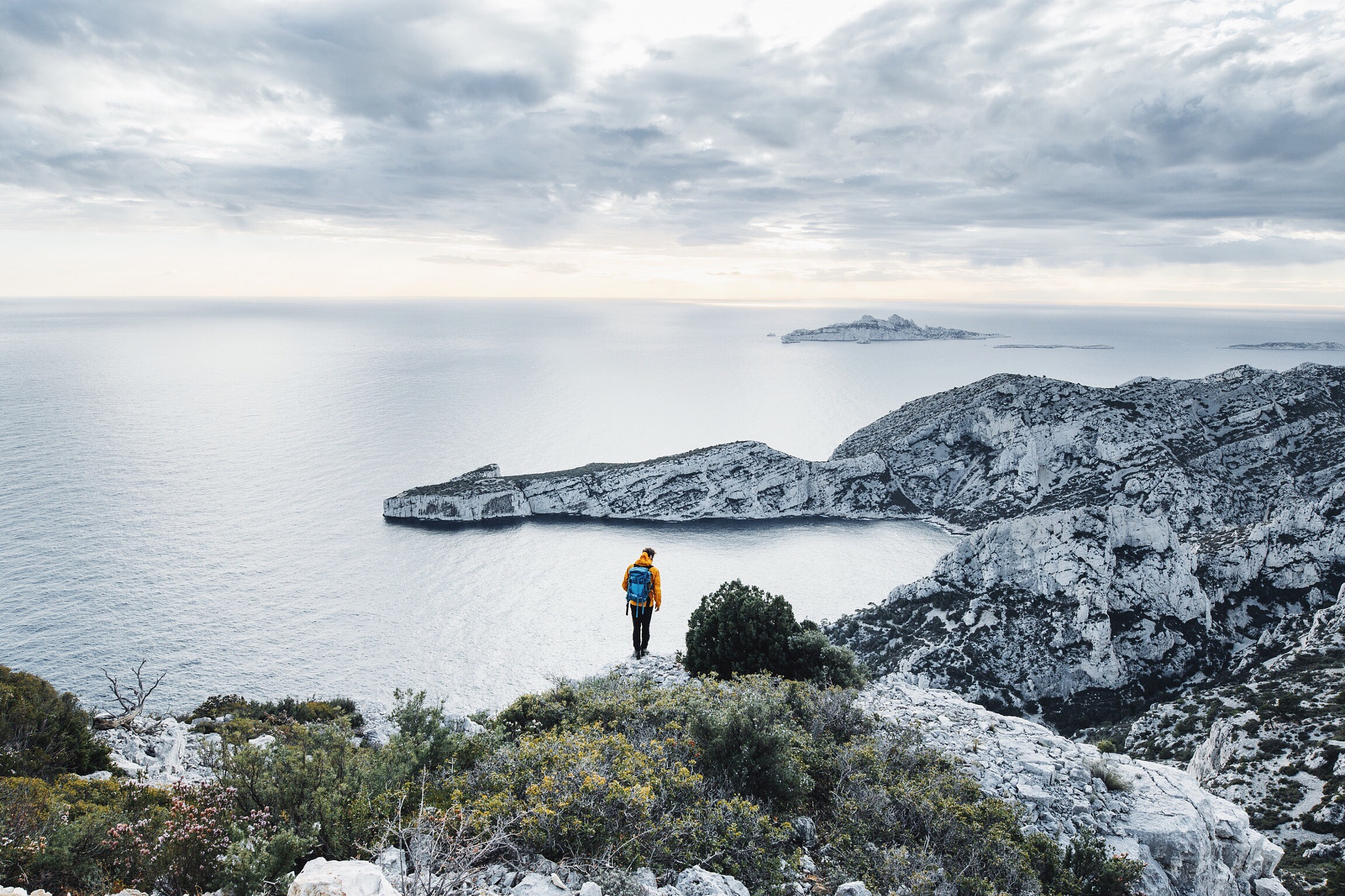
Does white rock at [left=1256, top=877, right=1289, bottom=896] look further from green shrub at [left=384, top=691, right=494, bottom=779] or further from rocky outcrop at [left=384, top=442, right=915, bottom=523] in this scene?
rocky outcrop at [left=384, top=442, right=915, bottom=523]

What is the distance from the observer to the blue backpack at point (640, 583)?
17062 millimetres

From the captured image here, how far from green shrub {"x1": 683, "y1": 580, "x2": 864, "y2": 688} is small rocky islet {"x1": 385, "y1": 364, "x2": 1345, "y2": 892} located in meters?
5.66

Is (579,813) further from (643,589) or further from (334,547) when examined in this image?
(334,547)

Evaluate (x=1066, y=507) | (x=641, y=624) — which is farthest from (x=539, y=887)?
(x=1066, y=507)

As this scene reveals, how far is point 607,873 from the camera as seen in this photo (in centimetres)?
677

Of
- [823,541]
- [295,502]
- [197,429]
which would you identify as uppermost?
[197,429]

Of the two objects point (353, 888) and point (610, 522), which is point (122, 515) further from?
point (353, 888)

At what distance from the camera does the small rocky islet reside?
89.9 ft

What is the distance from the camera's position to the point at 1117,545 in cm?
4181

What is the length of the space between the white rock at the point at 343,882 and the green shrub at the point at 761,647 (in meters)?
11.2

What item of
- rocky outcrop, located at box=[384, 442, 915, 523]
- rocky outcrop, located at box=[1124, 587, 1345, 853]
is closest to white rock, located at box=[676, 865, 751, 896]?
rocky outcrop, located at box=[1124, 587, 1345, 853]

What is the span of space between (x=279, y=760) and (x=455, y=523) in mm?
66002

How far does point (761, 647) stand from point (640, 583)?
11.1ft

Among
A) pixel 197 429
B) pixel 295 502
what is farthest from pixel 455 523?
pixel 197 429
